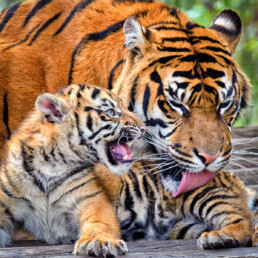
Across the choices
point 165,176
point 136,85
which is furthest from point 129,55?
point 165,176

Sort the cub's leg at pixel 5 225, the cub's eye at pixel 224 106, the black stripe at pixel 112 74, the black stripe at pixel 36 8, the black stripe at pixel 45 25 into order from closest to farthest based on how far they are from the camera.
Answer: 1. the cub's leg at pixel 5 225
2. the cub's eye at pixel 224 106
3. the black stripe at pixel 112 74
4. the black stripe at pixel 45 25
5. the black stripe at pixel 36 8

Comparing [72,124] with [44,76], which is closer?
[72,124]

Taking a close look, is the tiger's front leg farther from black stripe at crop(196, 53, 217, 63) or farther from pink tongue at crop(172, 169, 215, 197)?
black stripe at crop(196, 53, 217, 63)

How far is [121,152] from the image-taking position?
10.9ft

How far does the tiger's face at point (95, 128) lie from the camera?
10.8 ft

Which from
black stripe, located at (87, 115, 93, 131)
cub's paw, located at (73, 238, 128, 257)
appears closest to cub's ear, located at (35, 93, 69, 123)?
black stripe, located at (87, 115, 93, 131)

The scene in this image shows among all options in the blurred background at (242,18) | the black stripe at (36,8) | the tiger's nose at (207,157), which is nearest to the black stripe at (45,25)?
the black stripe at (36,8)

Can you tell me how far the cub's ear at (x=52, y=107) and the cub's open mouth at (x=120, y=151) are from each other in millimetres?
312

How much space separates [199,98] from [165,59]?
1.25ft

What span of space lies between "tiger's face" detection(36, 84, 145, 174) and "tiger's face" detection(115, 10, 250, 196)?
229 mm

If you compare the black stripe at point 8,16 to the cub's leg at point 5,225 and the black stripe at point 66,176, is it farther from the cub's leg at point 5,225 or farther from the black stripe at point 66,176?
the cub's leg at point 5,225

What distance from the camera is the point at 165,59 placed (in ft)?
11.9

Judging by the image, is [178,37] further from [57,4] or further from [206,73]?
[57,4]

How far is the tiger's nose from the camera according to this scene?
321 cm
